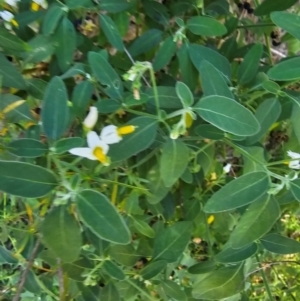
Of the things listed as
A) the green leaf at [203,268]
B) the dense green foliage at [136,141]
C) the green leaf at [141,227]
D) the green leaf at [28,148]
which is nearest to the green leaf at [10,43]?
the dense green foliage at [136,141]

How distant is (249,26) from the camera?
0.60 m

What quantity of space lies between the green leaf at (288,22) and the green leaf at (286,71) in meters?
0.03

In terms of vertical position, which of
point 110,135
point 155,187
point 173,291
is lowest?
point 173,291

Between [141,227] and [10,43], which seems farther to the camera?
[141,227]

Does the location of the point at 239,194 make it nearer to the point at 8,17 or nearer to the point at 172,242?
the point at 172,242

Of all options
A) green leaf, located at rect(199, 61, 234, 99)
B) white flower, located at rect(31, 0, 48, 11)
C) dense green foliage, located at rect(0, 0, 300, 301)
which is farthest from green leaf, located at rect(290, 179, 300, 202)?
white flower, located at rect(31, 0, 48, 11)

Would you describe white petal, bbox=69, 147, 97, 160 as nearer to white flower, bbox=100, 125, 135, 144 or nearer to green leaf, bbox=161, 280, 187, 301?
white flower, bbox=100, 125, 135, 144

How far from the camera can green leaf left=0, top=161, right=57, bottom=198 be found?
0.37 metres

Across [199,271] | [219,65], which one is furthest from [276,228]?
[219,65]

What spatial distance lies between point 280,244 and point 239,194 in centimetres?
14

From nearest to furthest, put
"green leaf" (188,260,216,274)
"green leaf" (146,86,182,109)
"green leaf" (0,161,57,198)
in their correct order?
"green leaf" (0,161,57,198) < "green leaf" (146,86,182,109) < "green leaf" (188,260,216,274)

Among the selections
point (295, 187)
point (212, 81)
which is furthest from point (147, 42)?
point (295, 187)

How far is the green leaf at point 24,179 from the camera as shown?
0.37 m

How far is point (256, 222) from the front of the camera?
1.44 ft
